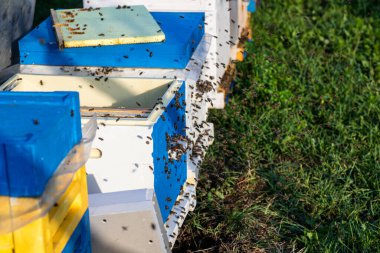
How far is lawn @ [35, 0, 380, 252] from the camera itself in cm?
374

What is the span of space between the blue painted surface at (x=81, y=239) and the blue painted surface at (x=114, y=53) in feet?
4.20

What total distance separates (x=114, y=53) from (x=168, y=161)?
72 cm

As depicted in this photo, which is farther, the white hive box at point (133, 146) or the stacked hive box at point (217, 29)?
the stacked hive box at point (217, 29)

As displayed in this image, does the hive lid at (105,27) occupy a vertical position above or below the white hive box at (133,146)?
above

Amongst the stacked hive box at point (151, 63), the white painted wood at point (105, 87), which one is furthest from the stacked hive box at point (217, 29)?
the white painted wood at point (105, 87)

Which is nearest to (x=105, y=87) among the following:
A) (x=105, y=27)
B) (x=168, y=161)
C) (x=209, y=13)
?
(x=105, y=27)

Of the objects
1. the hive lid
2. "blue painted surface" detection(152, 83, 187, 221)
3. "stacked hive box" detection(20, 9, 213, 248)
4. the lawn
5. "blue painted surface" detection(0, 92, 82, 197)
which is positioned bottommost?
the lawn

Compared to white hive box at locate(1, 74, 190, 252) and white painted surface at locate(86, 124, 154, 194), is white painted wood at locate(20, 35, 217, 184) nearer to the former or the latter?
white hive box at locate(1, 74, 190, 252)

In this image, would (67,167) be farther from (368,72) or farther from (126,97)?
(368,72)

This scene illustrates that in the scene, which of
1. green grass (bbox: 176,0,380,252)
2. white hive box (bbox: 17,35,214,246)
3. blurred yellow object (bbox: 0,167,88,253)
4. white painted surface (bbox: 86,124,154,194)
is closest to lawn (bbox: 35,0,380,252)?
green grass (bbox: 176,0,380,252)

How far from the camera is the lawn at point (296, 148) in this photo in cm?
374

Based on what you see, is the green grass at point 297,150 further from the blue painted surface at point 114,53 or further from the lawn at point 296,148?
the blue painted surface at point 114,53

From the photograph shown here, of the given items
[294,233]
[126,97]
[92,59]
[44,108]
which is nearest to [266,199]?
[294,233]

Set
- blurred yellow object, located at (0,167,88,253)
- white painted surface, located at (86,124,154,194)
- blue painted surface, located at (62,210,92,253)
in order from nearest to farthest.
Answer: blurred yellow object, located at (0,167,88,253), blue painted surface, located at (62,210,92,253), white painted surface, located at (86,124,154,194)
